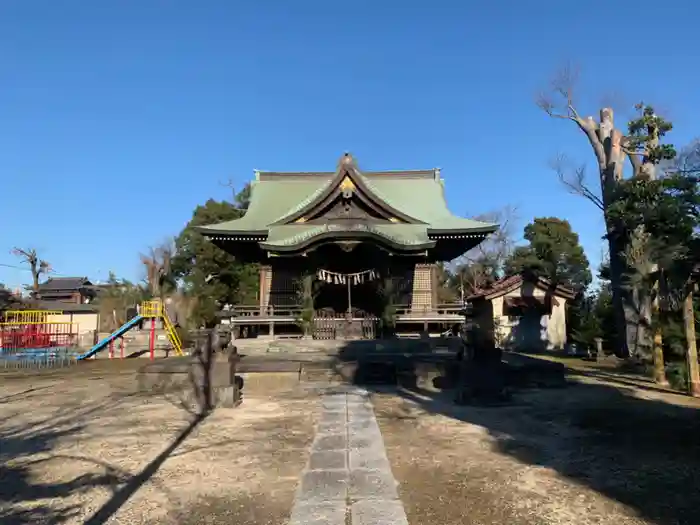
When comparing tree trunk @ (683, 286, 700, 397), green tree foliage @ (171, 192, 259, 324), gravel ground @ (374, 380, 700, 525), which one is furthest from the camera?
green tree foliage @ (171, 192, 259, 324)

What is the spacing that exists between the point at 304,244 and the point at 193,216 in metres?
27.0

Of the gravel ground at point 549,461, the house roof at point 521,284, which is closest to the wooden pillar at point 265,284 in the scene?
the house roof at point 521,284

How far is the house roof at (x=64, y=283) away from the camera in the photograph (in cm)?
6612

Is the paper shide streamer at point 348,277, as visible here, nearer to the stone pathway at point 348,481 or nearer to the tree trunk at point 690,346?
the tree trunk at point 690,346

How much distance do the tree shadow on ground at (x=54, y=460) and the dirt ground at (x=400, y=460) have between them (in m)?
0.02

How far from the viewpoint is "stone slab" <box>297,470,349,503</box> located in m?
4.64

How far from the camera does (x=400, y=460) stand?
19.6 feet

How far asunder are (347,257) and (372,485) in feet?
54.8

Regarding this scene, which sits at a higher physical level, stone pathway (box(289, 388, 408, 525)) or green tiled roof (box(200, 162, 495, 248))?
green tiled roof (box(200, 162, 495, 248))

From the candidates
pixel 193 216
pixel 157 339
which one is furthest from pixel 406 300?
pixel 193 216

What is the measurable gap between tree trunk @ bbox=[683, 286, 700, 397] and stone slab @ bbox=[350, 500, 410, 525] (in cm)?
854

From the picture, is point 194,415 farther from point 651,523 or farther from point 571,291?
point 571,291

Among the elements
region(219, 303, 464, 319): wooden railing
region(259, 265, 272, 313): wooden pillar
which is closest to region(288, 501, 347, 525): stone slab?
region(219, 303, 464, 319): wooden railing

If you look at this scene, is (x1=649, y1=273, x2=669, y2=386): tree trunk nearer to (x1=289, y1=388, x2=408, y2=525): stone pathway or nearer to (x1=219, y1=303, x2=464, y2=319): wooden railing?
(x1=289, y1=388, x2=408, y2=525): stone pathway
